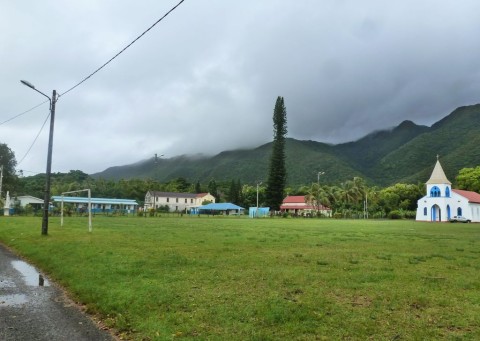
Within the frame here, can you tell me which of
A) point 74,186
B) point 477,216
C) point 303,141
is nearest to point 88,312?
point 477,216

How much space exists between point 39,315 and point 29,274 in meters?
5.50

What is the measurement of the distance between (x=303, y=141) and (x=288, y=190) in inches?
1716

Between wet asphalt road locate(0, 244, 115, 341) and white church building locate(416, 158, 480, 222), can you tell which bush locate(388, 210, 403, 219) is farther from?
wet asphalt road locate(0, 244, 115, 341)

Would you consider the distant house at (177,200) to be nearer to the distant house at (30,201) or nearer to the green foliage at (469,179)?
the distant house at (30,201)

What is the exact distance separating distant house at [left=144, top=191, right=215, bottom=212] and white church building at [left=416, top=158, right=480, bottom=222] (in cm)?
6843

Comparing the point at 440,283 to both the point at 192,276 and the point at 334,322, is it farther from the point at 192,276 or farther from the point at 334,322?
the point at 192,276

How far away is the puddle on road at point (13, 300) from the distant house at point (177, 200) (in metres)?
115

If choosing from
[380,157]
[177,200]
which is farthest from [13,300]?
[380,157]

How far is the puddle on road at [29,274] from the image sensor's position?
1131cm

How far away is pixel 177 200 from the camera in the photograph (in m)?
131

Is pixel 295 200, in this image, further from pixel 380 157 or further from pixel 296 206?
pixel 380 157

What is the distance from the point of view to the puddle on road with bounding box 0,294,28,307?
8750 mm

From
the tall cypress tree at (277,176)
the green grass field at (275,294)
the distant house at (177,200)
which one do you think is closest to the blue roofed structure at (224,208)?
the distant house at (177,200)

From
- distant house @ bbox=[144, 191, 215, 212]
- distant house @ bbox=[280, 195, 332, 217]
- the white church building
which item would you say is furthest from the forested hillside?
the white church building
